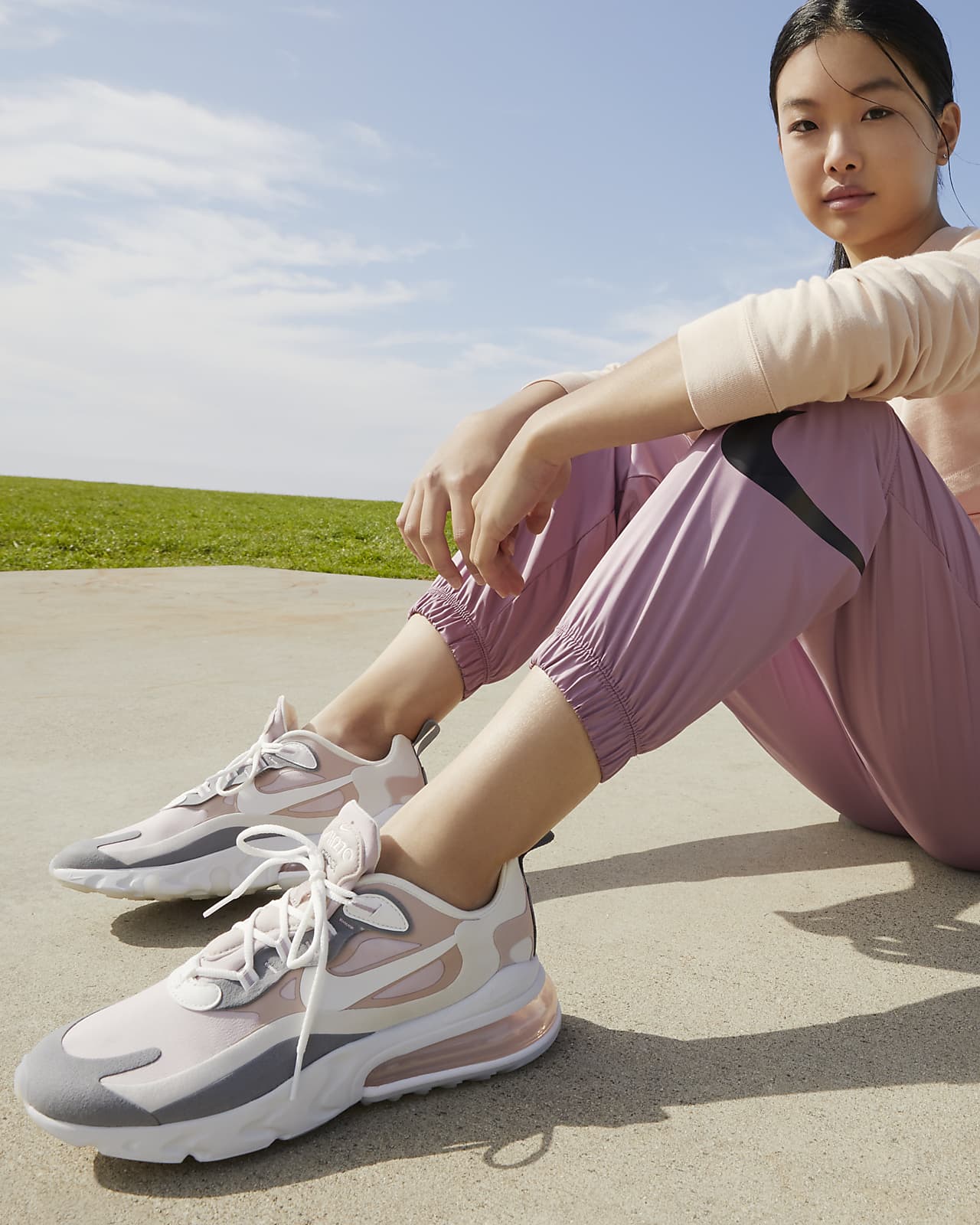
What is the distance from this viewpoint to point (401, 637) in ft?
5.33

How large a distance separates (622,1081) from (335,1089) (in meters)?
0.29

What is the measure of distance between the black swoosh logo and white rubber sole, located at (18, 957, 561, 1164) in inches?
21.6

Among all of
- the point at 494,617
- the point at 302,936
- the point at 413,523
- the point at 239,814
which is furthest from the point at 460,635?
the point at 302,936

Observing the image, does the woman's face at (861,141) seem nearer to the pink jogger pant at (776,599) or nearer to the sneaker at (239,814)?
the pink jogger pant at (776,599)

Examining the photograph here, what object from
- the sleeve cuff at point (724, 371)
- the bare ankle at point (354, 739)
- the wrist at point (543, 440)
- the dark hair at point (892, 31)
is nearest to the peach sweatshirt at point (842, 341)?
the sleeve cuff at point (724, 371)

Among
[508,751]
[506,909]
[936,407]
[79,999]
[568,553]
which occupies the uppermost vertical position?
[936,407]

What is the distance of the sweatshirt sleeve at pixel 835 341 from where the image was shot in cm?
104

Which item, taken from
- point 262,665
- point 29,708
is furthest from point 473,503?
point 262,665

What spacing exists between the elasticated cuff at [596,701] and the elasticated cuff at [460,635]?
528 mm

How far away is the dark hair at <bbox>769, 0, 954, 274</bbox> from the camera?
1470 mm

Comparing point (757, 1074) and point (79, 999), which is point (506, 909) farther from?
point (79, 999)

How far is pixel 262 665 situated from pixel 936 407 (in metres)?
2.28

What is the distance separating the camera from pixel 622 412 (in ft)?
3.79
